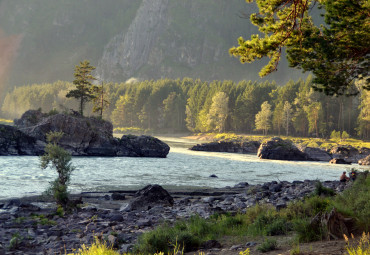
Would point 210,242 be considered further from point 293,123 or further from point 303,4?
point 293,123

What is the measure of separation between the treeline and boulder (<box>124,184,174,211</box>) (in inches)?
2390

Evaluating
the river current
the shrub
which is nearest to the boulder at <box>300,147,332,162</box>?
the river current

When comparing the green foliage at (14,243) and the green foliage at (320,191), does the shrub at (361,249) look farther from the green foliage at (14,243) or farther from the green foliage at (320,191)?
the green foliage at (320,191)

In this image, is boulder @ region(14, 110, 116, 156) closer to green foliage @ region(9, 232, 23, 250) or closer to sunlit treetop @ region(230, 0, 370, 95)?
green foliage @ region(9, 232, 23, 250)

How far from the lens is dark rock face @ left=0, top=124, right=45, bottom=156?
5400 centimetres

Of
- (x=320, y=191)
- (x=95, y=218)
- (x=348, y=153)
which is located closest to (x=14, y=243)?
(x=95, y=218)

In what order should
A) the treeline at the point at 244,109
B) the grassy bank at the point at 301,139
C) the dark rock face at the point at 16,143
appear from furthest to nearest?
the treeline at the point at 244,109
the grassy bank at the point at 301,139
the dark rock face at the point at 16,143

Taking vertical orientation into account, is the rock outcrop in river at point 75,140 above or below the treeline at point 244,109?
below

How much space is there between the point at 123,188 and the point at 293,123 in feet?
281

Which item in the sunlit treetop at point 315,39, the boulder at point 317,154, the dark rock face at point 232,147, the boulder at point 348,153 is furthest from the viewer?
the dark rock face at point 232,147

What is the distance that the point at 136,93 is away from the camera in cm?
16538

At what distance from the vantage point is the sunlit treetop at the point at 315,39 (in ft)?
47.0

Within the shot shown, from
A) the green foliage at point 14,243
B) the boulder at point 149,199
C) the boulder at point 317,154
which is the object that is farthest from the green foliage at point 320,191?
the boulder at point 317,154

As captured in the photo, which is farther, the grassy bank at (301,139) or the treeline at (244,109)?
the treeline at (244,109)
